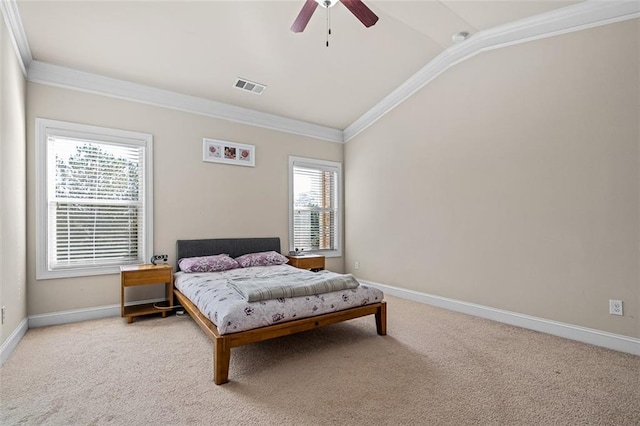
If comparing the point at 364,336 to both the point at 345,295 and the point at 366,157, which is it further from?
the point at 366,157

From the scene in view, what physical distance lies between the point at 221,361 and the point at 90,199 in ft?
9.28

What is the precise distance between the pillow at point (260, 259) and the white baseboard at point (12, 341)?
2278mm

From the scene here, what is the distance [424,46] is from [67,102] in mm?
4321

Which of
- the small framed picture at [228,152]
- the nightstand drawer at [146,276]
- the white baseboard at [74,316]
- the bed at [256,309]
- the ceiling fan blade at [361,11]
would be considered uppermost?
the ceiling fan blade at [361,11]

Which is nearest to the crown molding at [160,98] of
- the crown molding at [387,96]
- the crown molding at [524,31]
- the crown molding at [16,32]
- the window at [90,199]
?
the crown molding at [387,96]

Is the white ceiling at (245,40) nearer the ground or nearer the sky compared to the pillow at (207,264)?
nearer the sky

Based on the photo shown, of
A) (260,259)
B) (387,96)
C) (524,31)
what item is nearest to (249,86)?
(387,96)

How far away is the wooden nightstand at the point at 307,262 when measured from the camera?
495 centimetres

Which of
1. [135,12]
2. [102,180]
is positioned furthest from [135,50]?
[102,180]

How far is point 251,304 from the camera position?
253cm

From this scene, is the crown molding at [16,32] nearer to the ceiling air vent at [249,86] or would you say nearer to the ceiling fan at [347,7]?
the ceiling air vent at [249,86]

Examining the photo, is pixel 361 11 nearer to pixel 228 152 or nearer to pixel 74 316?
pixel 228 152

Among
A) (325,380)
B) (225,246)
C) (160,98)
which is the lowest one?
(325,380)

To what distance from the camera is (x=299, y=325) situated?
8.87ft
